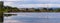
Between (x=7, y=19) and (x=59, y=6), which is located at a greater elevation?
(x=59, y=6)

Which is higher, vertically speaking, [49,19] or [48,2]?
[48,2]

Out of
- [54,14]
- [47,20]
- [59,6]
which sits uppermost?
[59,6]

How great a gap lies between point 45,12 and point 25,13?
0.39m

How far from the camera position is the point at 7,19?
197cm

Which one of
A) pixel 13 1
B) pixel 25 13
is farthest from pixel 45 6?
pixel 13 1

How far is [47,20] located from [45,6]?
28cm

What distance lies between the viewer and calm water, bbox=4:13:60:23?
193 centimetres

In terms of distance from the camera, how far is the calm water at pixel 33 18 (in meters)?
1.93

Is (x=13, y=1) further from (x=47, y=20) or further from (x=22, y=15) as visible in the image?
(x=47, y=20)

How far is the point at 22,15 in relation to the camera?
1.95 meters

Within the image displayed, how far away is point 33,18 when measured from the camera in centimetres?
196

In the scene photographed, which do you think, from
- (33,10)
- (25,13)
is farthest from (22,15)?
(33,10)

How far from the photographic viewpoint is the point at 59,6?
1.90 m

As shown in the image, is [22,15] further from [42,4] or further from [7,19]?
[42,4]
